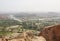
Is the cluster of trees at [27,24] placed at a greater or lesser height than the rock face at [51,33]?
greater

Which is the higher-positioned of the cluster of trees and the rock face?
the cluster of trees

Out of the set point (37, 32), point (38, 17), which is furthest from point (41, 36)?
point (38, 17)

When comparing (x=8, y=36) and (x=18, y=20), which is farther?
(x=18, y=20)

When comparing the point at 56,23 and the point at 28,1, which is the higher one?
the point at 28,1

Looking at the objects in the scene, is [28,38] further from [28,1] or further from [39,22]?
[28,1]

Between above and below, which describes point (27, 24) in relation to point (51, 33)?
above

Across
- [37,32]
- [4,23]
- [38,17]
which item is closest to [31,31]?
[37,32]

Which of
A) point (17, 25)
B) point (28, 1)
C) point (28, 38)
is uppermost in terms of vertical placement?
point (28, 1)
